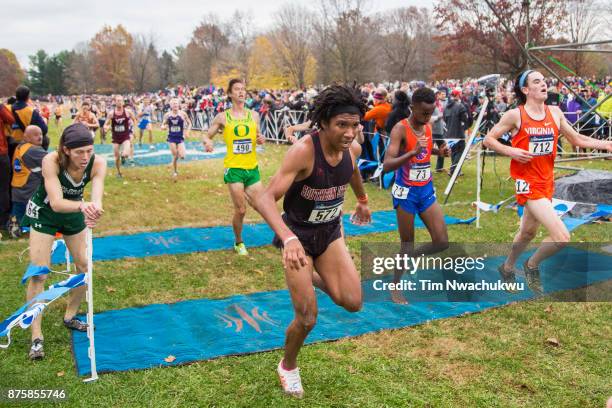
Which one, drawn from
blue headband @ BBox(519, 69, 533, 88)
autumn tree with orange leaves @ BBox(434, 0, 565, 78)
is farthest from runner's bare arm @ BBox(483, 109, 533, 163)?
autumn tree with orange leaves @ BBox(434, 0, 565, 78)

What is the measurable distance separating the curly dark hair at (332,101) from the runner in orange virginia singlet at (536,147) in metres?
2.11

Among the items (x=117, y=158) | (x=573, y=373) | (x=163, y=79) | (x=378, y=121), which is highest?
(x=163, y=79)

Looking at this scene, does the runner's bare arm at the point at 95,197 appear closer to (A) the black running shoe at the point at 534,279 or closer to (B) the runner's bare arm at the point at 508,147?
(B) the runner's bare arm at the point at 508,147

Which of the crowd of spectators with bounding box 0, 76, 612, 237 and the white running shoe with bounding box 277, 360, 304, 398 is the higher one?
the crowd of spectators with bounding box 0, 76, 612, 237

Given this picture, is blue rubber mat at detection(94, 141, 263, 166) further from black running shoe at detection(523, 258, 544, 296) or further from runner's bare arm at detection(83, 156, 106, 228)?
black running shoe at detection(523, 258, 544, 296)

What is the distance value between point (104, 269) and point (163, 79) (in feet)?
257

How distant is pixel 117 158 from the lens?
1356cm

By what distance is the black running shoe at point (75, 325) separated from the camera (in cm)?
478

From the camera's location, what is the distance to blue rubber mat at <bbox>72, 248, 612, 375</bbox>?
435 cm

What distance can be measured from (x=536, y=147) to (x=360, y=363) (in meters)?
2.73

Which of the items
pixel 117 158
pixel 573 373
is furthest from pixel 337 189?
pixel 117 158

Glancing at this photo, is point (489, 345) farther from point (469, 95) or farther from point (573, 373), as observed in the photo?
point (469, 95)

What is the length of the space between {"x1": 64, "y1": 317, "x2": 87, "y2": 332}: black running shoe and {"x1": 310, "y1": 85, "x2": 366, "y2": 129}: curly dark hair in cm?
287

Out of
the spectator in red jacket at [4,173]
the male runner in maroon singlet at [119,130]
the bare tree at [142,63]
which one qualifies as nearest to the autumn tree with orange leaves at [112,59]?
the bare tree at [142,63]
